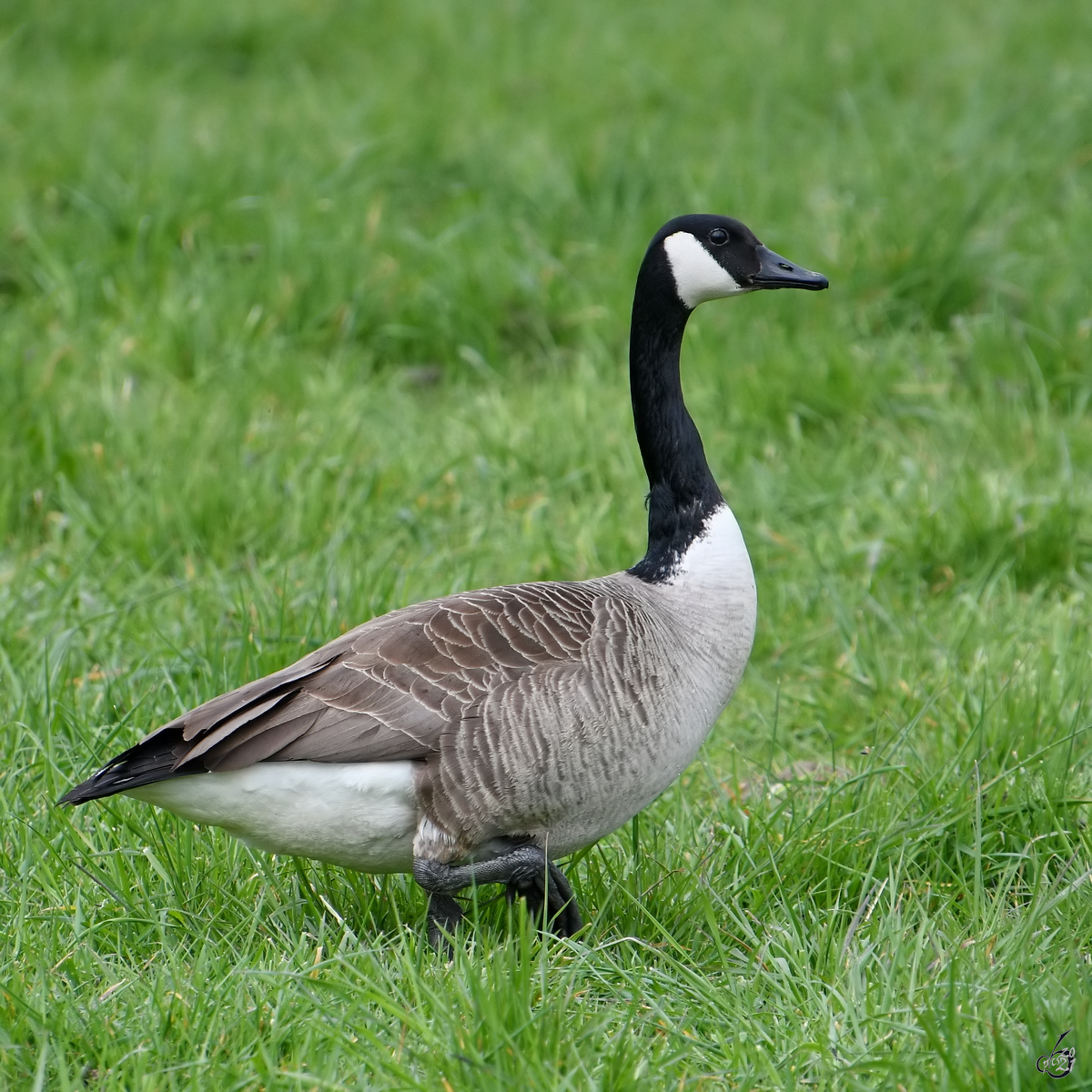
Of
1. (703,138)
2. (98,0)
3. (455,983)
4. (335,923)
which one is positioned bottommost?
(335,923)

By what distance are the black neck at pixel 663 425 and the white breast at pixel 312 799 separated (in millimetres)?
990

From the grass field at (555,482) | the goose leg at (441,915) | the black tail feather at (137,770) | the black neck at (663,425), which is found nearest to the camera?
the grass field at (555,482)

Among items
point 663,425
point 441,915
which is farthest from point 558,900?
point 663,425

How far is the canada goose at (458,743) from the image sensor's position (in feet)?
10.3

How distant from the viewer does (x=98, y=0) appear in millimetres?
9320

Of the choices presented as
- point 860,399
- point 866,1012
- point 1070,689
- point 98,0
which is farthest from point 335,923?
point 98,0

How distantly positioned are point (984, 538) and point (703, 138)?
3895 mm

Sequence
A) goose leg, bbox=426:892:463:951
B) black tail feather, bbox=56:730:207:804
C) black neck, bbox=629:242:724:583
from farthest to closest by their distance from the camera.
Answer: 1. black neck, bbox=629:242:724:583
2. goose leg, bbox=426:892:463:951
3. black tail feather, bbox=56:730:207:804

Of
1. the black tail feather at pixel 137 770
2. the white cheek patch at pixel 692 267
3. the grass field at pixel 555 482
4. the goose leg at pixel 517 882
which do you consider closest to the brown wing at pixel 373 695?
the black tail feather at pixel 137 770

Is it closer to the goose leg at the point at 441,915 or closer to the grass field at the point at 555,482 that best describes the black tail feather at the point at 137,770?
the grass field at the point at 555,482

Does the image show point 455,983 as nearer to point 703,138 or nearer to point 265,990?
point 265,990

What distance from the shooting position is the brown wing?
3.13m

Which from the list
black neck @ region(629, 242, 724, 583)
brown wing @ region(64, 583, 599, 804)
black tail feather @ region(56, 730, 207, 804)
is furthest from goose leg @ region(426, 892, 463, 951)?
black neck @ region(629, 242, 724, 583)

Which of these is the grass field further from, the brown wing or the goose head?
the goose head
